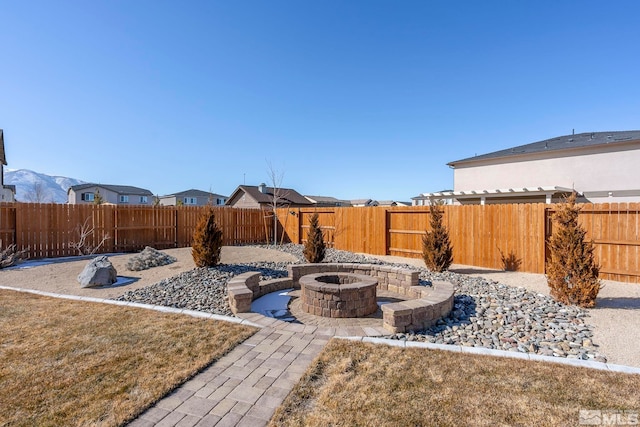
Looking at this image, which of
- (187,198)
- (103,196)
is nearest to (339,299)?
(103,196)

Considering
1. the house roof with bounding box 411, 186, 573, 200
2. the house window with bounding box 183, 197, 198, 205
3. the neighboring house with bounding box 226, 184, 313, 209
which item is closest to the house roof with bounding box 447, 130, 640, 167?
the house roof with bounding box 411, 186, 573, 200

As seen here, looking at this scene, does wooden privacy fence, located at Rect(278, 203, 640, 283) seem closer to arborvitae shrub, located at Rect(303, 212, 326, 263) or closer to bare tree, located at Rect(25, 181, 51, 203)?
arborvitae shrub, located at Rect(303, 212, 326, 263)

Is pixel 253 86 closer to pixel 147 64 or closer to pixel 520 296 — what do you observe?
pixel 147 64

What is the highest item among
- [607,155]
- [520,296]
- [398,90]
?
[398,90]

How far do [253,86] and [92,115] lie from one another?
616 cm

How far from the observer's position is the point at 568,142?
17156mm

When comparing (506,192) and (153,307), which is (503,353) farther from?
(506,192)

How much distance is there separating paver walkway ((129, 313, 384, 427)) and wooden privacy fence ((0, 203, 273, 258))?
34.4ft

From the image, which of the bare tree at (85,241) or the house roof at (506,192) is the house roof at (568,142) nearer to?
the house roof at (506,192)

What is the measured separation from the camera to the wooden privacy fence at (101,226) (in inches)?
388

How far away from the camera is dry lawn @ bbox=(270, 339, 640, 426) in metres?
2.34

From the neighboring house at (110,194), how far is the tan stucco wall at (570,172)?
39.1m

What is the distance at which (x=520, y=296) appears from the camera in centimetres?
583

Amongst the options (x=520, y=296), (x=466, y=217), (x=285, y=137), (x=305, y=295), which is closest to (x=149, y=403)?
(x=305, y=295)
